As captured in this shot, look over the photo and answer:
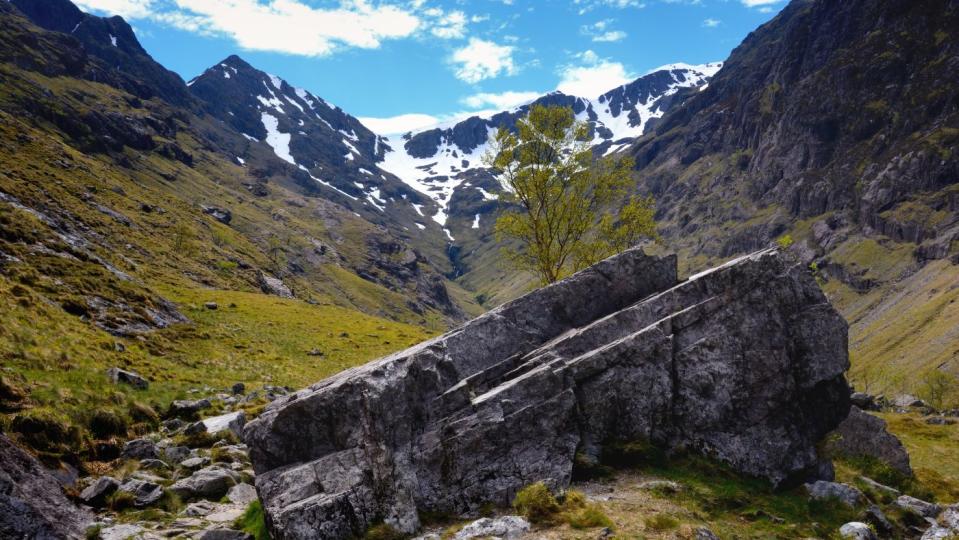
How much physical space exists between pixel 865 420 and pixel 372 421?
25.0 meters

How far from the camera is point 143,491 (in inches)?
792

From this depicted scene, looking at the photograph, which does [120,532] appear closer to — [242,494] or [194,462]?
[242,494]

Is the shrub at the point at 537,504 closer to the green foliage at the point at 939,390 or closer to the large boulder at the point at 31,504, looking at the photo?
the large boulder at the point at 31,504

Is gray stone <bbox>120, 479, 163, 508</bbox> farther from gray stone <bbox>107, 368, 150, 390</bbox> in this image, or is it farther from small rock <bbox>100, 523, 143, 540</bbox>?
gray stone <bbox>107, 368, 150, 390</bbox>

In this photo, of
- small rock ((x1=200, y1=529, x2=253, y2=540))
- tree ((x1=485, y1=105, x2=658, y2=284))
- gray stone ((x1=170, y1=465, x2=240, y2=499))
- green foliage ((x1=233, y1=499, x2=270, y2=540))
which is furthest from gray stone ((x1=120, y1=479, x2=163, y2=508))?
tree ((x1=485, y1=105, x2=658, y2=284))

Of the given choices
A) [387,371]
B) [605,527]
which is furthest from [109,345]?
[605,527]

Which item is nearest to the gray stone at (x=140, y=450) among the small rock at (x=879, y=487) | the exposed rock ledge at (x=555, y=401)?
the exposed rock ledge at (x=555, y=401)

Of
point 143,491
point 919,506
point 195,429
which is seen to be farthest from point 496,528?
point 919,506

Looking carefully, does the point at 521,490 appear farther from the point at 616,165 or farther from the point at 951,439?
the point at 951,439

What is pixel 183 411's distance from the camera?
30.6 m

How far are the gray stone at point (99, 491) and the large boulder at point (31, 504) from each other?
0.66m

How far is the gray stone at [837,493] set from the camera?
69.1 ft

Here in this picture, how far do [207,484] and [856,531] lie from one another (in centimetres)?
2471

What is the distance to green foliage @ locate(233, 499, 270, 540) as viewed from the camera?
18.2 metres
